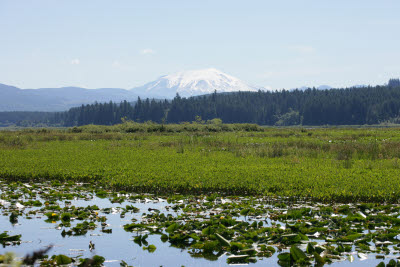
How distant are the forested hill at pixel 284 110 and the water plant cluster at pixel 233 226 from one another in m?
155

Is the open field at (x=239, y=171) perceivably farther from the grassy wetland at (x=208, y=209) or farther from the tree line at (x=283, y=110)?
the tree line at (x=283, y=110)

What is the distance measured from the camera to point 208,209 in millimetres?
12914

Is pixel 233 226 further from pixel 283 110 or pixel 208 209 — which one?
pixel 283 110

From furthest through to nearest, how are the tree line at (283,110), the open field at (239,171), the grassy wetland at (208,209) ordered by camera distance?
the tree line at (283,110) < the open field at (239,171) < the grassy wetland at (208,209)

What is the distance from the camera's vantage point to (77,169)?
2147 centimetres

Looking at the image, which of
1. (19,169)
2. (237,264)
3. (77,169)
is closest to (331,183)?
(237,264)

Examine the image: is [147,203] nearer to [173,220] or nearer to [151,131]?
[173,220]

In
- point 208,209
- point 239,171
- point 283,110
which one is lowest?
point 208,209

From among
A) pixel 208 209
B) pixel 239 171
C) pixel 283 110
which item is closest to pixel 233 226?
pixel 208 209

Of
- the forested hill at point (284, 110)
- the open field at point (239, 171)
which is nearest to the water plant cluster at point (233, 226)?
the open field at point (239, 171)

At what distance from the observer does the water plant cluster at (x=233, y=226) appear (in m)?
9.00

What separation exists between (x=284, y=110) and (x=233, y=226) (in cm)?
18570

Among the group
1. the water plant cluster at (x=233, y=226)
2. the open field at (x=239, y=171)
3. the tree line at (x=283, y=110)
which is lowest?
the water plant cluster at (x=233, y=226)

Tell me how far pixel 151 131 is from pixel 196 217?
49.0m
